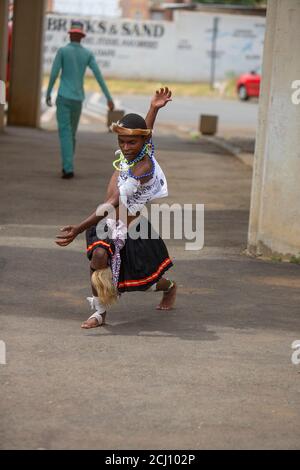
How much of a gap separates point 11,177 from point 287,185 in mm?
6395

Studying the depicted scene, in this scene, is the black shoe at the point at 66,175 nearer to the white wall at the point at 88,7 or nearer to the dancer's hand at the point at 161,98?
the dancer's hand at the point at 161,98

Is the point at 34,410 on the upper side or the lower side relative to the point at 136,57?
upper

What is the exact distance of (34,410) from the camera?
6.68m

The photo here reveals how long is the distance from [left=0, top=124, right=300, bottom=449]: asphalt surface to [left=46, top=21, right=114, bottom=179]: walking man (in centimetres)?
276

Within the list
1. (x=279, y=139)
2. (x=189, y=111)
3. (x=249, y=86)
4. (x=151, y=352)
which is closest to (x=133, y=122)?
(x=151, y=352)

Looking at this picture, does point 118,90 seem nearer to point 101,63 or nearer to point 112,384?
point 101,63

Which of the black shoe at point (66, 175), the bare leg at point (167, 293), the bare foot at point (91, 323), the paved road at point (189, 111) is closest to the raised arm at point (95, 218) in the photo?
the bare foot at point (91, 323)

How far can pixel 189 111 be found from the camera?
117 ft

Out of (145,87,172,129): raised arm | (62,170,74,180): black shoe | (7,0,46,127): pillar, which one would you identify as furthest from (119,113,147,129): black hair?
(7,0,46,127): pillar

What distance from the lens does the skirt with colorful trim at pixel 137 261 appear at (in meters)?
8.86

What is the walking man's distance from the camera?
16.7 meters

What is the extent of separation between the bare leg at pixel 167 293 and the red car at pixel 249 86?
34.7 metres
